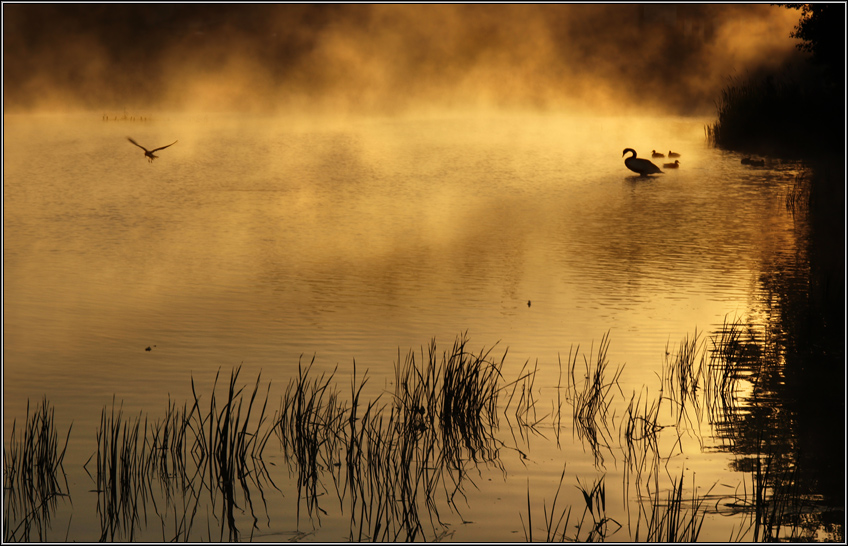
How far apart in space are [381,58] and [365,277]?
1815 inches

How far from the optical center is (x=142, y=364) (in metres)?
7.47

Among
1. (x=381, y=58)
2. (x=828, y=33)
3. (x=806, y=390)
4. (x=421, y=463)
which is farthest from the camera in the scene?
(x=381, y=58)

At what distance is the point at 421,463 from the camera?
5430mm

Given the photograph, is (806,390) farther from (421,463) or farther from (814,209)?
(814,209)

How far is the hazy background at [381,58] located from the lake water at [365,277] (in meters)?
18.8

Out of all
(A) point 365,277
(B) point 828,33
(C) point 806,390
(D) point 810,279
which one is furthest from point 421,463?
(B) point 828,33

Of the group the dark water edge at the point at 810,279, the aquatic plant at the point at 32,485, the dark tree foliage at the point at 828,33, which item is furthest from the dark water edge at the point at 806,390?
the dark tree foliage at the point at 828,33

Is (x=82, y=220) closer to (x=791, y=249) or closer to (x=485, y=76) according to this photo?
(x=791, y=249)

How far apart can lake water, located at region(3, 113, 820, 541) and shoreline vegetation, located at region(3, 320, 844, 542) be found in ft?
0.24

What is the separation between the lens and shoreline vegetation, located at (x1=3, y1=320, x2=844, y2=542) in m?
4.61

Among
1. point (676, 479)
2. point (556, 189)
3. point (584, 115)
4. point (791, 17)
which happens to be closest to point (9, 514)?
point (676, 479)

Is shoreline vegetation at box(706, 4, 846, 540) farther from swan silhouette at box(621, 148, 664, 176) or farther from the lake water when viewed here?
swan silhouette at box(621, 148, 664, 176)

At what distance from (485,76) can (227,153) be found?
3031 cm

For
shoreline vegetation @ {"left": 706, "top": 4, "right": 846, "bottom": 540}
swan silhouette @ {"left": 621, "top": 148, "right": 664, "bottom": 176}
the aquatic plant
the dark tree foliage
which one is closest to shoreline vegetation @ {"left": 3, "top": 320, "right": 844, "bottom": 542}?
the aquatic plant
